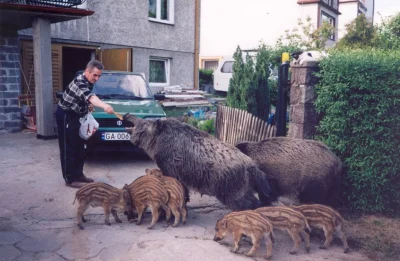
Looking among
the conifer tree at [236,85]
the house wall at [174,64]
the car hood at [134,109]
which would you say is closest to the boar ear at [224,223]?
the car hood at [134,109]

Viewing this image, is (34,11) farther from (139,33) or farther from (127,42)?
(139,33)

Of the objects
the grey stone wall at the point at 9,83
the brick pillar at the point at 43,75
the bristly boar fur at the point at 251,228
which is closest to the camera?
the bristly boar fur at the point at 251,228

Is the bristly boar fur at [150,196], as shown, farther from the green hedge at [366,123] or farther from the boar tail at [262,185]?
the green hedge at [366,123]

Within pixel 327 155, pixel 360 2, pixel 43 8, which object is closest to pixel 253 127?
pixel 327 155

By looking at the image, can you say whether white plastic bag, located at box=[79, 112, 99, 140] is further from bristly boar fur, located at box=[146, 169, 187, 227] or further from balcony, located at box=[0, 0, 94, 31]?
balcony, located at box=[0, 0, 94, 31]

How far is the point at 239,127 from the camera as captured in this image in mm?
8516

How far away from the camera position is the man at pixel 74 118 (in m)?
6.20

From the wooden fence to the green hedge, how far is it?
1728 millimetres

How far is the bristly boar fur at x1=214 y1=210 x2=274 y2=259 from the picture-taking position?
4254 millimetres

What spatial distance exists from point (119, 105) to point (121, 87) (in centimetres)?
104

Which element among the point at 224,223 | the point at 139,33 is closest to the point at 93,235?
the point at 224,223

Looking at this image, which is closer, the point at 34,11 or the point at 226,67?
the point at 34,11

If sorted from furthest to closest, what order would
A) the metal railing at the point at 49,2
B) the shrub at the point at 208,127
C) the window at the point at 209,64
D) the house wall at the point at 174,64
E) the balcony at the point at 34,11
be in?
the window at the point at 209,64, the house wall at the point at 174,64, the shrub at the point at 208,127, the metal railing at the point at 49,2, the balcony at the point at 34,11

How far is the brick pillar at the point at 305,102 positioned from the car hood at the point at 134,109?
306cm
